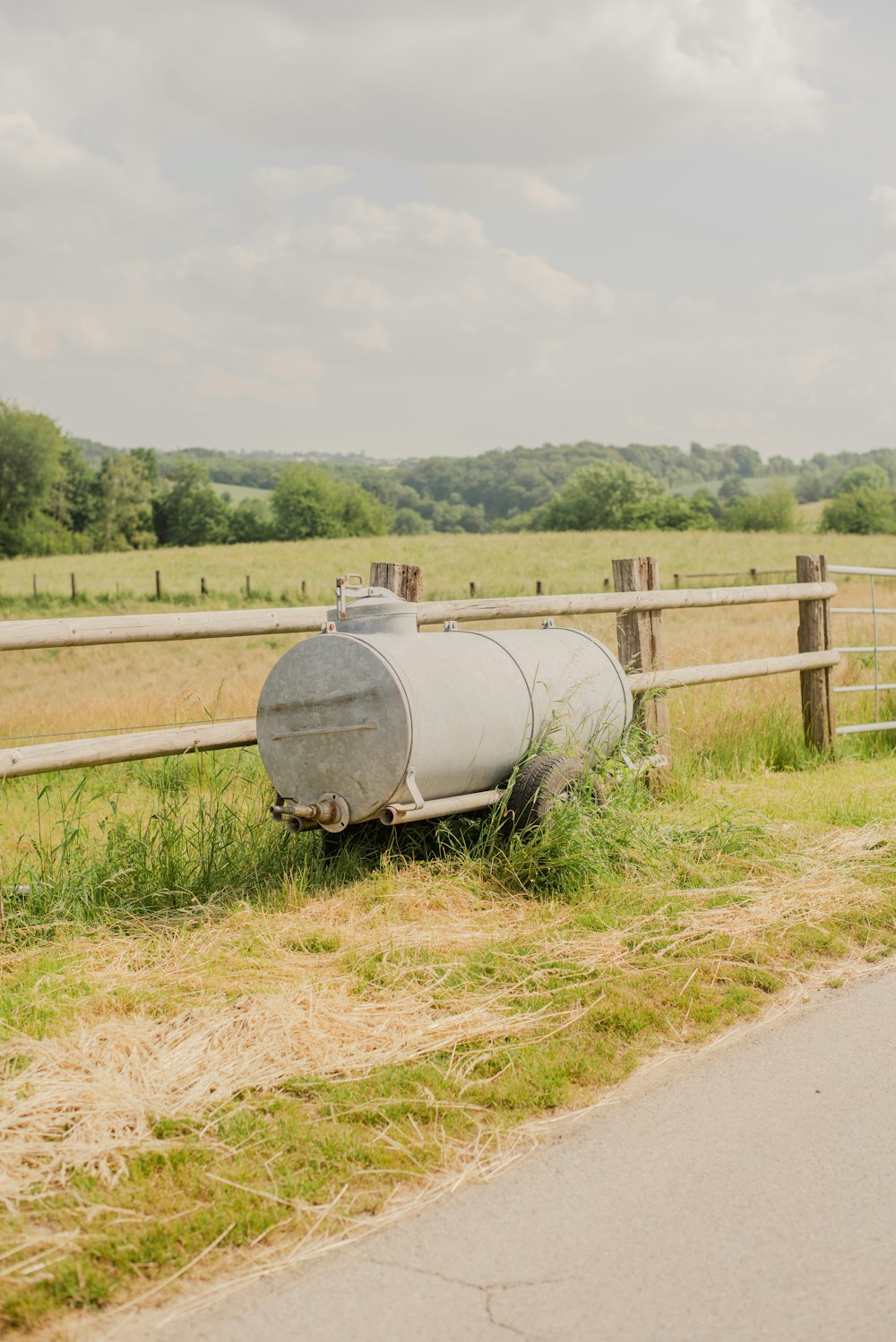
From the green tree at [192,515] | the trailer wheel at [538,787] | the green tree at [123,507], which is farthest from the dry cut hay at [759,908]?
the green tree at [192,515]

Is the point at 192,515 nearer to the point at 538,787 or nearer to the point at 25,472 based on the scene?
the point at 25,472

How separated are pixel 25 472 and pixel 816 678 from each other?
3531 inches

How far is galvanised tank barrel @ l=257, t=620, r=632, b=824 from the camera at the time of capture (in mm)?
4949

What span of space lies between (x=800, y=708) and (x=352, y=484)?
115859 mm

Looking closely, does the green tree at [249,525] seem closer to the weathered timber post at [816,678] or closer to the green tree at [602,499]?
the green tree at [602,499]

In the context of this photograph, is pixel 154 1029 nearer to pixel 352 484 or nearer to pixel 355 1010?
pixel 355 1010

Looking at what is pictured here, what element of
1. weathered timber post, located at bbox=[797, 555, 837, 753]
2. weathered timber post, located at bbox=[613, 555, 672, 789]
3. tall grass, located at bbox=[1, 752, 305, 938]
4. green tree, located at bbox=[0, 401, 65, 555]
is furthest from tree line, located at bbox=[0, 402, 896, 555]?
tall grass, located at bbox=[1, 752, 305, 938]

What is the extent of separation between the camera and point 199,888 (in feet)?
17.2

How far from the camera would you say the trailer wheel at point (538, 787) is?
5.34 m

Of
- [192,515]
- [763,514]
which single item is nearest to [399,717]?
[192,515]

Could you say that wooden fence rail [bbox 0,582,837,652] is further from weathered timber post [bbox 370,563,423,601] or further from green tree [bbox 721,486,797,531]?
green tree [bbox 721,486,797,531]

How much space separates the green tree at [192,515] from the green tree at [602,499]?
34.1 metres

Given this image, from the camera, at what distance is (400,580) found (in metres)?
6.48

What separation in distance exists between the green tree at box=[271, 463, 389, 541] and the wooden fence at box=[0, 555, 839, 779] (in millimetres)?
95857
